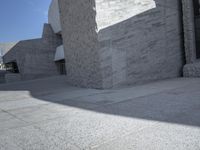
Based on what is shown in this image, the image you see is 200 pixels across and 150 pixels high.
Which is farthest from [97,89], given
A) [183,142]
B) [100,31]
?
[183,142]

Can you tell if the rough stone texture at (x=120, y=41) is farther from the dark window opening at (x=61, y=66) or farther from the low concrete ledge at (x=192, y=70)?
the dark window opening at (x=61, y=66)

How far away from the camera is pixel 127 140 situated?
11.6 feet

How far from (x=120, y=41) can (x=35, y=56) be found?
17.8m

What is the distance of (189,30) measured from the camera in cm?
1092

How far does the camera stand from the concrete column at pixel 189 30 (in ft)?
35.8

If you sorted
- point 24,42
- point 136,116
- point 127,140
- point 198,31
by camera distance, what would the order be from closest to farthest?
point 127,140, point 136,116, point 198,31, point 24,42

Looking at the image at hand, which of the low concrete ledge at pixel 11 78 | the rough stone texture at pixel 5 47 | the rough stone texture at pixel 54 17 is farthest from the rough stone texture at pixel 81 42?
the rough stone texture at pixel 5 47

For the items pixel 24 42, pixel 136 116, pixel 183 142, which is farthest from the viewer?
pixel 24 42

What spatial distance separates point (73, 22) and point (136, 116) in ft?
21.6

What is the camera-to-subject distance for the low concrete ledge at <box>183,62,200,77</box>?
1047 cm

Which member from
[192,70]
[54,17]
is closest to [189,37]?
[192,70]

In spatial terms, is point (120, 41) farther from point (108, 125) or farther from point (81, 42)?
point (108, 125)

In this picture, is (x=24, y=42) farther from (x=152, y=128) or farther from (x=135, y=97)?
(x=152, y=128)

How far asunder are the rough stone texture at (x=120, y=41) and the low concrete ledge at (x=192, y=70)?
1.34ft
